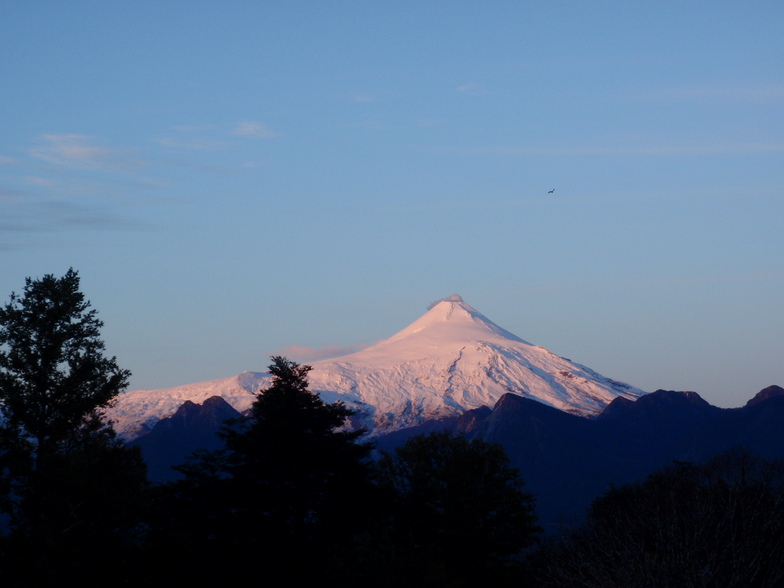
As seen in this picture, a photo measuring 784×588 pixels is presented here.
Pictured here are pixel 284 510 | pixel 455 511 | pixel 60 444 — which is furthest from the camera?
pixel 455 511

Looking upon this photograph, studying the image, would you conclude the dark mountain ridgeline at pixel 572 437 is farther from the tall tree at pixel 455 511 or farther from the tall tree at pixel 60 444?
the tall tree at pixel 60 444

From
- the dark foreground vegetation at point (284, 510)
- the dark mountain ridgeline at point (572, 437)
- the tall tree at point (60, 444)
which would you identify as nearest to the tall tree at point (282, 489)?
the dark foreground vegetation at point (284, 510)

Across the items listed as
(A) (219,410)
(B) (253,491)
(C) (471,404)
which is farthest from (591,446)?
(B) (253,491)

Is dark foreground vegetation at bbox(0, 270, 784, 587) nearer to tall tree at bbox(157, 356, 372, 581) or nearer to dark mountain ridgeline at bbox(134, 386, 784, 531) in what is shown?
tall tree at bbox(157, 356, 372, 581)

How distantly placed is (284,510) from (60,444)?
1173 centimetres

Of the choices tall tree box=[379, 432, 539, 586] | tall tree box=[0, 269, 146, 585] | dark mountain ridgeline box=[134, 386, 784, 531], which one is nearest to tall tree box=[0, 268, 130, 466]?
tall tree box=[0, 269, 146, 585]

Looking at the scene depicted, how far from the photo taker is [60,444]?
30016 millimetres

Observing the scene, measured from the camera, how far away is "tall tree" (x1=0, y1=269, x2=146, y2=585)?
2730 cm

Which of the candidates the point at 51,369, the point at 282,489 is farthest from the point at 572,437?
the point at 51,369

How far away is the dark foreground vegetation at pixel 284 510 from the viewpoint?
1009 inches

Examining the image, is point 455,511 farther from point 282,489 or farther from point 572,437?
point 572,437

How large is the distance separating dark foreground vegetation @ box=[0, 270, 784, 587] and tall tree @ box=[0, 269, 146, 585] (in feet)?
0.16

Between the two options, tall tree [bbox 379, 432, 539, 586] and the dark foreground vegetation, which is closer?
the dark foreground vegetation

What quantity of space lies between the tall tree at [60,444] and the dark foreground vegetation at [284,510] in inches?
2.0
